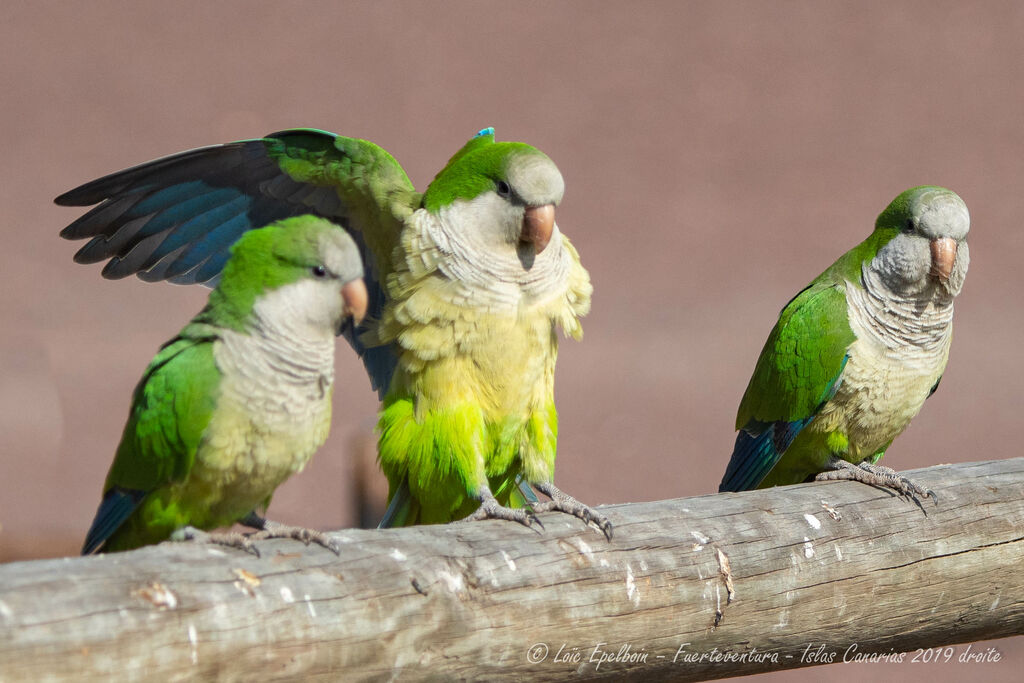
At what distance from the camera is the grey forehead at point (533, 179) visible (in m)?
2.90

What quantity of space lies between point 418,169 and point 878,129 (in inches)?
155

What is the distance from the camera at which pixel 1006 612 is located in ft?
9.90

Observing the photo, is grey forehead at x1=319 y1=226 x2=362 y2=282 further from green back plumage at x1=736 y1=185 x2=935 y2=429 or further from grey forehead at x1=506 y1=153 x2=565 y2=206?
green back plumage at x1=736 y1=185 x2=935 y2=429

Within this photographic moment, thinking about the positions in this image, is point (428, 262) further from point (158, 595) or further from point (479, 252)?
point (158, 595)

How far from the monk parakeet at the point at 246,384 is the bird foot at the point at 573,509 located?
2.27 feet

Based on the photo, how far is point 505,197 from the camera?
296cm

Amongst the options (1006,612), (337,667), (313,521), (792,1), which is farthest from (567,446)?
(337,667)

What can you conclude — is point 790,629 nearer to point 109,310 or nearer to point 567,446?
point 567,446

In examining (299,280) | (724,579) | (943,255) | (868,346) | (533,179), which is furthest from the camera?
(868,346)

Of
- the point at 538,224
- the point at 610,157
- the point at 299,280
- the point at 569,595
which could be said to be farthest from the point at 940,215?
the point at 610,157

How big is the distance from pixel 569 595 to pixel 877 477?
4.18 feet

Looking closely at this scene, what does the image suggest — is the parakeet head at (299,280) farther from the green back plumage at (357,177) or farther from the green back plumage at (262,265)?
the green back plumage at (357,177)

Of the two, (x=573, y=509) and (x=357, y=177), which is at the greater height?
(x=357, y=177)

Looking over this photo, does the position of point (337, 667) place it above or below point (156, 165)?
below
